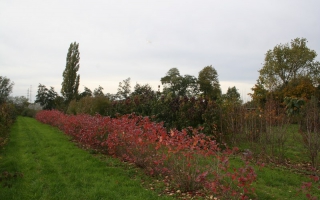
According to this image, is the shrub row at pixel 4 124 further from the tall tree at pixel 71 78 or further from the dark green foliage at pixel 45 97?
the dark green foliage at pixel 45 97

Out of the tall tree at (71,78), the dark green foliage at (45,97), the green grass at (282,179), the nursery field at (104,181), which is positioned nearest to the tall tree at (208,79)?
the tall tree at (71,78)

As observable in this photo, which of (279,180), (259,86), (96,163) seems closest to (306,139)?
(279,180)

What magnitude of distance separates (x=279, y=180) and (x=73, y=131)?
25.3 ft

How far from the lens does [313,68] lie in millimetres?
28422

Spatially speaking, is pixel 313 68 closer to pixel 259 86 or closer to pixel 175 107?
pixel 259 86

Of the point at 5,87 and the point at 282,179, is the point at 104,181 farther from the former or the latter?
the point at 5,87

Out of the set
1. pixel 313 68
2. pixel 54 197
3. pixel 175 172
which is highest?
pixel 313 68

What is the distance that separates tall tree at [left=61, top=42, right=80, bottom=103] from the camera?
35.1m

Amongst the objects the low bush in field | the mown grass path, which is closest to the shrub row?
the mown grass path

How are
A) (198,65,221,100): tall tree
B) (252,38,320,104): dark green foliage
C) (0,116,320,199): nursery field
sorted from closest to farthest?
(0,116,320,199): nursery field, (252,38,320,104): dark green foliage, (198,65,221,100): tall tree

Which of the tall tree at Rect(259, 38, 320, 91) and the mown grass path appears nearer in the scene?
the mown grass path

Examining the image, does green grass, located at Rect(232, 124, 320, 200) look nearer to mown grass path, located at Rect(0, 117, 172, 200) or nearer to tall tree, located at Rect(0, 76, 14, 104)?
mown grass path, located at Rect(0, 117, 172, 200)

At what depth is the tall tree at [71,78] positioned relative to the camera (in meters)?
35.1

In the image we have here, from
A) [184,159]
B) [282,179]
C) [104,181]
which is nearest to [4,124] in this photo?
[104,181]
